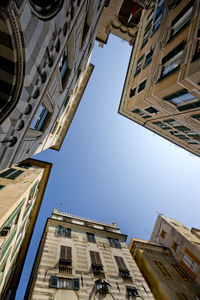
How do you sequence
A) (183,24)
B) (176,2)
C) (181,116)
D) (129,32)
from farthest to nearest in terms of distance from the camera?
(129,32) → (181,116) → (176,2) → (183,24)

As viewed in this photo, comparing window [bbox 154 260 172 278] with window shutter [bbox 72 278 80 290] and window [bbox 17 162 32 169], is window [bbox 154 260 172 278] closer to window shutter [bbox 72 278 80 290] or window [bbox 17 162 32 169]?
window shutter [bbox 72 278 80 290]

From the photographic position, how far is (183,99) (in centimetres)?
997

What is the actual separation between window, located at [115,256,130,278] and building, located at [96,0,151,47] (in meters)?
28.8

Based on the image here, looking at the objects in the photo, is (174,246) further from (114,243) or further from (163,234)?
(114,243)

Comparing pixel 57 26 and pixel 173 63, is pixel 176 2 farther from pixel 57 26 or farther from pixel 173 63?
pixel 57 26

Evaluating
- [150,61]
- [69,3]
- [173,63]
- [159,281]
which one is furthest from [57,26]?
[159,281]

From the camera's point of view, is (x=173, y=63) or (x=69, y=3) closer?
(x=69, y=3)

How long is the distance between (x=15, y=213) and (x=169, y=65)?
51.2 feet

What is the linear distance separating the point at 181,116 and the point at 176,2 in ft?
27.8

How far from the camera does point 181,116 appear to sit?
40.1 ft

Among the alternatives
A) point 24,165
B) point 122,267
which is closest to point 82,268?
point 122,267

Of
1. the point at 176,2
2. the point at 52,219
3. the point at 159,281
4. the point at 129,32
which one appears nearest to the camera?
the point at 176,2

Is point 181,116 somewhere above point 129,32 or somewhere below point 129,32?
below

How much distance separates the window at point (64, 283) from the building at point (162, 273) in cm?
1038
